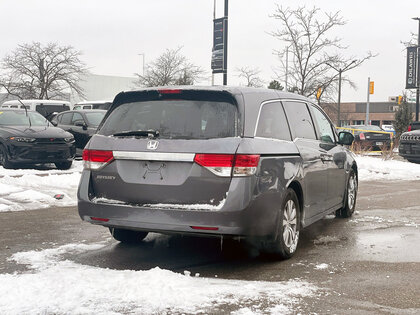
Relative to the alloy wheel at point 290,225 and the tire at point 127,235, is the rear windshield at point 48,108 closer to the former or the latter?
the tire at point 127,235

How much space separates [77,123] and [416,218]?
35.3ft

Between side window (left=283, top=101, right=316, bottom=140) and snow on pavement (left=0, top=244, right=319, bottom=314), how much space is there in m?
1.88

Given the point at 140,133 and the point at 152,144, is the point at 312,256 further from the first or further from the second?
the point at 140,133

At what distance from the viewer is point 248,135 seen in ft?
16.5

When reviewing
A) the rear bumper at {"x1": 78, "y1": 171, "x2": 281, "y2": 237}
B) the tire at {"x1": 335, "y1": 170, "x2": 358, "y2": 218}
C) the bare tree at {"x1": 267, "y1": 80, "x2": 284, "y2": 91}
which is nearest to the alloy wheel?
the rear bumper at {"x1": 78, "y1": 171, "x2": 281, "y2": 237}

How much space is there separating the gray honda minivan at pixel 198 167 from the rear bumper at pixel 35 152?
9.13 metres

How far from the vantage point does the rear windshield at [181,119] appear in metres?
5.04

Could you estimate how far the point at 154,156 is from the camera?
16.5ft

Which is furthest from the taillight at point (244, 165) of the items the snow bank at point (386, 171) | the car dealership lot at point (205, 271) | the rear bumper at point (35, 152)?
the rear bumper at point (35, 152)

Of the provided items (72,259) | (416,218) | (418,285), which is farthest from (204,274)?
(416,218)

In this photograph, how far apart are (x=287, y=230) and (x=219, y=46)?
1543 centimetres

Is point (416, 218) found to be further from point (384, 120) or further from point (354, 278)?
point (384, 120)

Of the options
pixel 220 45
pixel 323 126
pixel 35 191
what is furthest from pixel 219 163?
pixel 220 45

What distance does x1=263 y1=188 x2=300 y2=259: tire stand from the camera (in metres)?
5.33
